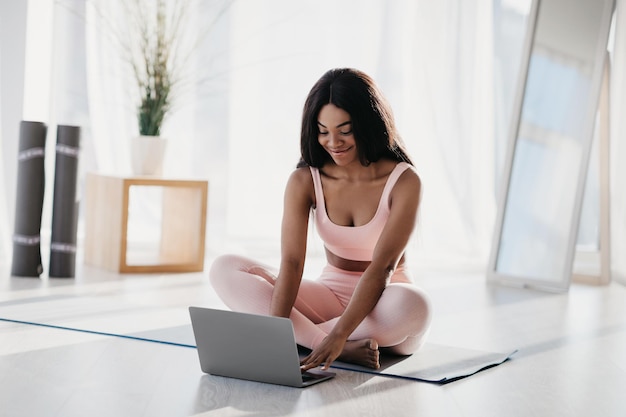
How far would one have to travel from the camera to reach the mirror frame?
4438mm

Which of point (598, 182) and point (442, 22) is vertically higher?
point (442, 22)

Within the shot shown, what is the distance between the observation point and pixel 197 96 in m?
5.43

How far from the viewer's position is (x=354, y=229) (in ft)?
8.71

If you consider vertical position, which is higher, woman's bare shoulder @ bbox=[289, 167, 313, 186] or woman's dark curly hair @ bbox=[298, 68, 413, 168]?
woman's dark curly hair @ bbox=[298, 68, 413, 168]

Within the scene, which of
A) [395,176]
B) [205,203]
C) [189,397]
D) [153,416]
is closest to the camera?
[153,416]

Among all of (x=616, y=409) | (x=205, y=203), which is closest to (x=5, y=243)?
(x=205, y=203)

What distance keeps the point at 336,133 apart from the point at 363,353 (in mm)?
597

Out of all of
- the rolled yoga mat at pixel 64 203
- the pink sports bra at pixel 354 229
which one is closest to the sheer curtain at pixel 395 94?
the rolled yoga mat at pixel 64 203

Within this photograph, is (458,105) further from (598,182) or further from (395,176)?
(395,176)

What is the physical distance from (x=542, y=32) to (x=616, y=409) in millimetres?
2758

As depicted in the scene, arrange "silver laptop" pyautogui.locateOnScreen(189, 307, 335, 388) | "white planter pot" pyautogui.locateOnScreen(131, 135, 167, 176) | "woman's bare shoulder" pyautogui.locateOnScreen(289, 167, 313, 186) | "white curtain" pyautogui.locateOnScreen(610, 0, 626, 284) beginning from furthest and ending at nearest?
"white curtain" pyautogui.locateOnScreen(610, 0, 626, 284)
"white planter pot" pyautogui.locateOnScreen(131, 135, 167, 176)
"woman's bare shoulder" pyautogui.locateOnScreen(289, 167, 313, 186)
"silver laptop" pyautogui.locateOnScreen(189, 307, 335, 388)

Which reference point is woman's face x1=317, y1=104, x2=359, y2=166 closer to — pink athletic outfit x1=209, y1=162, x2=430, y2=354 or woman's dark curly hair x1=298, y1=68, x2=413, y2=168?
woman's dark curly hair x1=298, y1=68, x2=413, y2=168

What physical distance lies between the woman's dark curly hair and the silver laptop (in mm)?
624

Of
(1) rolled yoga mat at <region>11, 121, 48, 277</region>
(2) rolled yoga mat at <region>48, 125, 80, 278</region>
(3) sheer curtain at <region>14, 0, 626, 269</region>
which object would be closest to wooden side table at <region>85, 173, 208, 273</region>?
(2) rolled yoga mat at <region>48, 125, 80, 278</region>
